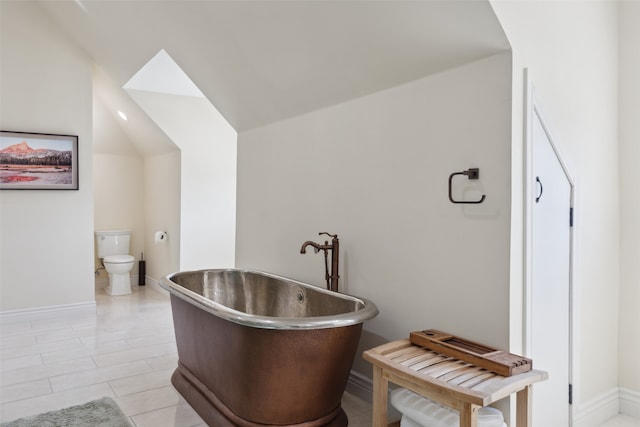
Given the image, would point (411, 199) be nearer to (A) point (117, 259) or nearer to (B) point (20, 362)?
(B) point (20, 362)

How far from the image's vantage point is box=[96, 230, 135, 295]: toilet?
5255mm

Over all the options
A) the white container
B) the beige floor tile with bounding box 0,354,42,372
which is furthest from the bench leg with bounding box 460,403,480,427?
the beige floor tile with bounding box 0,354,42,372

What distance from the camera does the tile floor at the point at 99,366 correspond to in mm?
2500

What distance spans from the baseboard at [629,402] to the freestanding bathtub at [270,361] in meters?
1.61

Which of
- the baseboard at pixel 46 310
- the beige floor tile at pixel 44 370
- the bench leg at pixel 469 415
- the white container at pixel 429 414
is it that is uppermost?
the bench leg at pixel 469 415

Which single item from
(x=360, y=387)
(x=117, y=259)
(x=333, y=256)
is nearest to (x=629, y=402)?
(x=360, y=387)

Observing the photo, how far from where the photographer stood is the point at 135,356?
11.0ft

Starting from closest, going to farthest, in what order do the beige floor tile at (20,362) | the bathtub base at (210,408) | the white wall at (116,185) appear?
1. the bathtub base at (210,408)
2. the beige floor tile at (20,362)
3. the white wall at (116,185)

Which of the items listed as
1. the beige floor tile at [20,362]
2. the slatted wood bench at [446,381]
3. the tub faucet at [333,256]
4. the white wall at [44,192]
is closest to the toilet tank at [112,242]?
the white wall at [44,192]

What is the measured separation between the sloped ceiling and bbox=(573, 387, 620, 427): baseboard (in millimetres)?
1852

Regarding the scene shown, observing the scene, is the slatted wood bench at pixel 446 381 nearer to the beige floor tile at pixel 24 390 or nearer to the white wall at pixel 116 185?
the beige floor tile at pixel 24 390

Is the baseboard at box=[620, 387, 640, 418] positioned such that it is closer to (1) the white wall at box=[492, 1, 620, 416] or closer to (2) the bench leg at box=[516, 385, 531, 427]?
(1) the white wall at box=[492, 1, 620, 416]

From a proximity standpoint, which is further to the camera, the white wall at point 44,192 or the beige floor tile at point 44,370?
the white wall at point 44,192

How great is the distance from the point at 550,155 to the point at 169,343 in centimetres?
307
